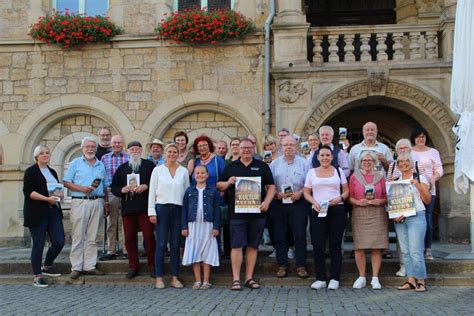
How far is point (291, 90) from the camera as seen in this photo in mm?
11469

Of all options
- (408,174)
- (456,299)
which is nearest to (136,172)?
(408,174)

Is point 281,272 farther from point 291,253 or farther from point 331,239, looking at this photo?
point 331,239

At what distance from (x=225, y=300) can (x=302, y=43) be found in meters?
6.72

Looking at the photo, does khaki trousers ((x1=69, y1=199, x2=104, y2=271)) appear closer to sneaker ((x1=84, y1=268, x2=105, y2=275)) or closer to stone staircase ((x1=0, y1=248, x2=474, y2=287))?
sneaker ((x1=84, y1=268, x2=105, y2=275))

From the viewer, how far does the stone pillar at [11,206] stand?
12.3m

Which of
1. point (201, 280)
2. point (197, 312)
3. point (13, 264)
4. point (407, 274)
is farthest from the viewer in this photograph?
point (13, 264)

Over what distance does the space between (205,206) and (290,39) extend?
5.60m

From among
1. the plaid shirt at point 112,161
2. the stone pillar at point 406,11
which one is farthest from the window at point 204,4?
the plaid shirt at point 112,161

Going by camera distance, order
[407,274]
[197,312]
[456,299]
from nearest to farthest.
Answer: [197,312]
[456,299]
[407,274]

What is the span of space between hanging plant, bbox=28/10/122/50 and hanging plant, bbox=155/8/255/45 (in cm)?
126

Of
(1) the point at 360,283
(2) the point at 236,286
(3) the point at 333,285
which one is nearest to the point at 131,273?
(2) the point at 236,286

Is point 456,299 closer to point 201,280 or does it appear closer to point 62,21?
point 201,280

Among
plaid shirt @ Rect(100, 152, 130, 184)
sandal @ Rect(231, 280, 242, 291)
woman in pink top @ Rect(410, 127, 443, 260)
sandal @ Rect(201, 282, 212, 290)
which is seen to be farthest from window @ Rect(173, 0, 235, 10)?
sandal @ Rect(231, 280, 242, 291)

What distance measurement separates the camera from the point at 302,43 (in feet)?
37.7
